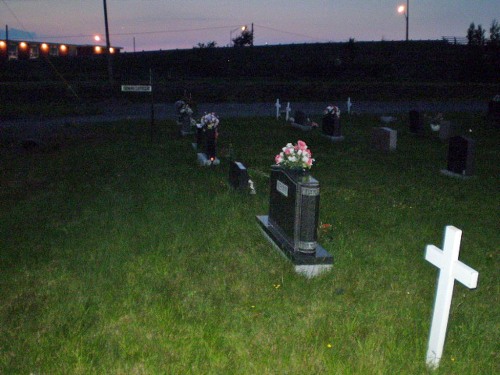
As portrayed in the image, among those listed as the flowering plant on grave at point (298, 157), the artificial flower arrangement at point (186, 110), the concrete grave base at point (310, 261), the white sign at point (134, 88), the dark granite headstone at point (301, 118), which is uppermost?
the white sign at point (134, 88)

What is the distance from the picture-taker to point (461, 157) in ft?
42.6

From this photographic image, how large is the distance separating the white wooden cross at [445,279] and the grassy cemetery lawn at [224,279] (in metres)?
0.19

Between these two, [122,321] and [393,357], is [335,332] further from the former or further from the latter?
[122,321]

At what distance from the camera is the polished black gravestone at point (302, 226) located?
6785 mm

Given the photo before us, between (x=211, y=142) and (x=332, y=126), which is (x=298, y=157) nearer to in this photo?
(x=211, y=142)

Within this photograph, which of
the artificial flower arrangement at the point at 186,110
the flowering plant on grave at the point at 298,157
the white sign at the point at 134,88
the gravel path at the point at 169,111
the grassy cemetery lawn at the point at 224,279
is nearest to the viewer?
the grassy cemetery lawn at the point at 224,279

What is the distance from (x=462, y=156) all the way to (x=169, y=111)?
23.8 m

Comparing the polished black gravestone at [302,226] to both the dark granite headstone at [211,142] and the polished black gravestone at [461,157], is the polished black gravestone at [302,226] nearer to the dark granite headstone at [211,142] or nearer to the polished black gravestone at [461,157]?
the dark granite headstone at [211,142]

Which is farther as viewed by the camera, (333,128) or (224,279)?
(333,128)

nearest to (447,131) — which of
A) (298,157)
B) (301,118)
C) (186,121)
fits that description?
(301,118)

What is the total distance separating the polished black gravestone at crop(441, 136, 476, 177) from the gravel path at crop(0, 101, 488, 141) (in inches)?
665

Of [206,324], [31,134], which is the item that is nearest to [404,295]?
[206,324]

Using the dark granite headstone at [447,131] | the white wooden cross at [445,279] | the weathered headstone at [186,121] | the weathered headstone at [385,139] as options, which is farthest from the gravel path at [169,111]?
the white wooden cross at [445,279]

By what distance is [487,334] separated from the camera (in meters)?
5.29
